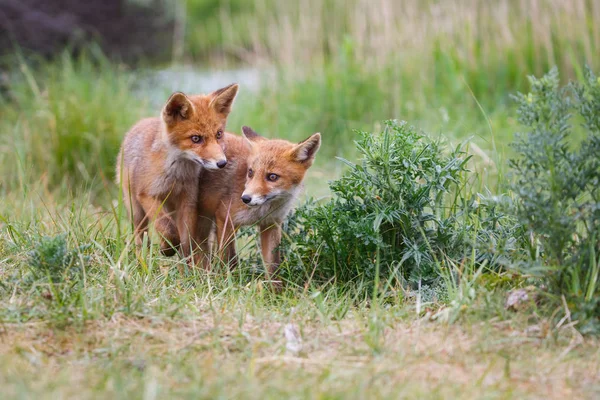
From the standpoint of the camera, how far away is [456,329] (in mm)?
3883

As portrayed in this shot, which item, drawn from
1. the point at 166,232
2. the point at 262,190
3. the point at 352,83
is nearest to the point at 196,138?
the point at 262,190

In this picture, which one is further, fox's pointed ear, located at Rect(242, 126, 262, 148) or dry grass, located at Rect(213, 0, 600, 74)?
dry grass, located at Rect(213, 0, 600, 74)

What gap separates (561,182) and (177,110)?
274 cm

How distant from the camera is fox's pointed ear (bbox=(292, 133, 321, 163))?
5277 millimetres

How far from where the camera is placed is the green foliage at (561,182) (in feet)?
12.8

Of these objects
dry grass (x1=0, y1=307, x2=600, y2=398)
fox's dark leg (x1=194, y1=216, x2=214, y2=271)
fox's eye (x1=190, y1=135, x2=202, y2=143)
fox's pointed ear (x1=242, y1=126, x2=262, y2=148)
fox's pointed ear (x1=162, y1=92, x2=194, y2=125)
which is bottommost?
fox's dark leg (x1=194, y1=216, x2=214, y2=271)

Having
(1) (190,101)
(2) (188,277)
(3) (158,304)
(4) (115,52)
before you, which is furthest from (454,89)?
(4) (115,52)

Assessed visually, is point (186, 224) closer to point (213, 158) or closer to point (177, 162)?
point (177, 162)

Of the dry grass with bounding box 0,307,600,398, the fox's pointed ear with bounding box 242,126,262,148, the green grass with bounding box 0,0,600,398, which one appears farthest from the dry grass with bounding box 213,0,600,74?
the dry grass with bounding box 0,307,600,398

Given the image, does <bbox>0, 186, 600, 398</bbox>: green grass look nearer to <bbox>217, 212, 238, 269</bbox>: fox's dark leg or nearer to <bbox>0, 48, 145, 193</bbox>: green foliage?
<bbox>217, 212, 238, 269</bbox>: fox's dark leg

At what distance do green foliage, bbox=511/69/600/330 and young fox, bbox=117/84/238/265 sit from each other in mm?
2142

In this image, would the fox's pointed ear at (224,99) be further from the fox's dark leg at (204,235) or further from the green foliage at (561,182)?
the green foliage at (561,182)

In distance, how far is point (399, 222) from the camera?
4781mm

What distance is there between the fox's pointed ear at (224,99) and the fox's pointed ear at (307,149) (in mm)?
680
